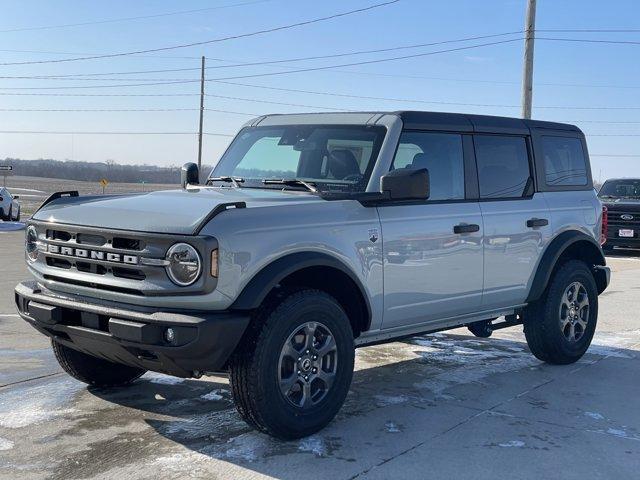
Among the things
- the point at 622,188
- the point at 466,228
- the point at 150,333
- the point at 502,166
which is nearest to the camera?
the point at 150,333

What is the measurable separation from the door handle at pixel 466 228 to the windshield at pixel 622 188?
1529cm

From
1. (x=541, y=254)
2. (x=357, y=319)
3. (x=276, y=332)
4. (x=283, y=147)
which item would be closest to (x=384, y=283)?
(x=357, y=319)

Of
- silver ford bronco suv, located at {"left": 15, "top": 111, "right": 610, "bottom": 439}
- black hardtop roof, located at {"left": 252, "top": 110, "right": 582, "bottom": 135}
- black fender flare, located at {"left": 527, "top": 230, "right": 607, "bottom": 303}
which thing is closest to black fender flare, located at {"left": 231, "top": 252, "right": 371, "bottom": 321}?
silver ford bronco suv, located at {"left": 15, "top": 111, "right": 610, "bottom": 439}

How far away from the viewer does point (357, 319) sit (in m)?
5.32

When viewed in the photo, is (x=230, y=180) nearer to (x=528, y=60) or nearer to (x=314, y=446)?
(x=314, y=446)

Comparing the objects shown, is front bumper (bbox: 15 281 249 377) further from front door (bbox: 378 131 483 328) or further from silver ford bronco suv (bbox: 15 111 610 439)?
front door (bbox: 378 131 483 328)

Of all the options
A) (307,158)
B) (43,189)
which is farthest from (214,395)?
(43,189)

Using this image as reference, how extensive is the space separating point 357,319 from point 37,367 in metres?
2.77

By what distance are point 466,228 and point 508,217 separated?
63 centimetres

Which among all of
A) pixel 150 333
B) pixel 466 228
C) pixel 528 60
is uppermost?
pixel 528 60

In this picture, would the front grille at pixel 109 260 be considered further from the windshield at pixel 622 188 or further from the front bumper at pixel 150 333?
the windshield at pixel 622 188

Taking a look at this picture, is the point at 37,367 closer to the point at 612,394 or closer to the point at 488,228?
the point at 488,228

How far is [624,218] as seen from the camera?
18.9 metres

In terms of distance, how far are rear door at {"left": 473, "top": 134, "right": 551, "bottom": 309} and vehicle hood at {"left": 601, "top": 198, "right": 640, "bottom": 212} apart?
1314 cm
